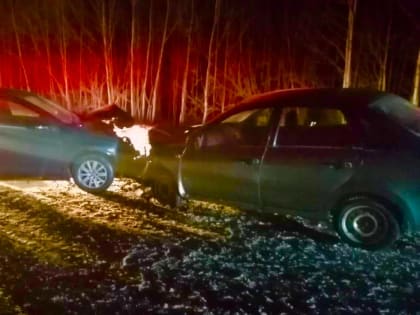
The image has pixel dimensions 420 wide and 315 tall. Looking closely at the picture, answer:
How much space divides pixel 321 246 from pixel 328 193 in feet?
1.91

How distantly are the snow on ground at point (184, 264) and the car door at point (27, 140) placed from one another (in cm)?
100

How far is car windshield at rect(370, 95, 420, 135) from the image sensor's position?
6.43 meters

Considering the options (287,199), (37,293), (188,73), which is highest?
(188,73)

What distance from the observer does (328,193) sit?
665 centimetres

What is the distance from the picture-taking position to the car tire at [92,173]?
9.05 metres

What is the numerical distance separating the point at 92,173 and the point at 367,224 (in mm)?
4277

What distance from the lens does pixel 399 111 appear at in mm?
6656

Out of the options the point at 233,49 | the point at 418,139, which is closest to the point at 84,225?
the point at 418,139

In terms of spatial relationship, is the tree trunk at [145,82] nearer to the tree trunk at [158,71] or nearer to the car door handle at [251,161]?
the tree trunk at [158,71]

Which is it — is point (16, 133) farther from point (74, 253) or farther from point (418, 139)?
point (418, 139)

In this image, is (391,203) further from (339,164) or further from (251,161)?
(251,161)

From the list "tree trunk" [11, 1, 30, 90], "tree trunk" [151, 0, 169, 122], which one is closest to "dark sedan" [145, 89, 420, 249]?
"tree trunk" [151, 0, 169, 122]

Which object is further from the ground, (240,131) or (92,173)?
(240,131)

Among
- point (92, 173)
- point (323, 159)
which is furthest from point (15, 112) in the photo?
point (323, 159)
